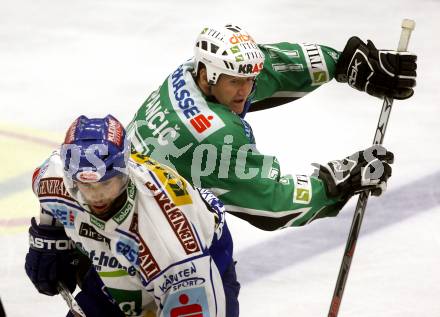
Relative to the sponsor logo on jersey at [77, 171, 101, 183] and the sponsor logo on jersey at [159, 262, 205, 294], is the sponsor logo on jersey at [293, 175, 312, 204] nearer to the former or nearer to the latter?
the sponsor logo on jersey at [159, 262, 205, 294]

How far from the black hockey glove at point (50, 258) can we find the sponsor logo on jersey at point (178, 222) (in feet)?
1.37

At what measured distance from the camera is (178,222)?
9.21ft

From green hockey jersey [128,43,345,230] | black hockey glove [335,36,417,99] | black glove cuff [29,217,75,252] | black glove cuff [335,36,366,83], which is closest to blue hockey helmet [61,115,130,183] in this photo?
black glove cuff [29,217,75,252]

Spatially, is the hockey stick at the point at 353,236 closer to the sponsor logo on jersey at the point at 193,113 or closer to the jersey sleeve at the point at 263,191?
the jersey sleeve at the point at 263,191

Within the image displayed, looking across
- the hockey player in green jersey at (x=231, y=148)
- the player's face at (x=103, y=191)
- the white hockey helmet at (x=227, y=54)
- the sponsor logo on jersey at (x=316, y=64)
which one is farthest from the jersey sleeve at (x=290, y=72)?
the player's face at (x=103, y=191)

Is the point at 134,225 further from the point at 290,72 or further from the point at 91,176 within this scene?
the point at 290,72

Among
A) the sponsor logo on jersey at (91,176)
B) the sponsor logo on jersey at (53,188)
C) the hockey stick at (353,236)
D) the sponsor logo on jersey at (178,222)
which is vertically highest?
the sponsor logo on jersey at (91,176)

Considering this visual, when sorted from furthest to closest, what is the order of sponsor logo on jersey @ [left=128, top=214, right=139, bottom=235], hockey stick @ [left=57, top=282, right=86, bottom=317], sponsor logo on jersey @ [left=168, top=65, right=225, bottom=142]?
sponsor logo on jersey @ [left=168, top=65, right=225, bottom=142], hockey stick @ [left=57, top=282, right=86, bottom=317], sponsor logo on jersey @ [left=128, top=214, right=139, bottom=235]

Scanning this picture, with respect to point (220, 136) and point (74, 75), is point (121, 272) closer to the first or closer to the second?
point (220, 136)

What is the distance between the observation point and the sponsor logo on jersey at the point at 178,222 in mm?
2793

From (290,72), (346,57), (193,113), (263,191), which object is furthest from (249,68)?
(346,57)

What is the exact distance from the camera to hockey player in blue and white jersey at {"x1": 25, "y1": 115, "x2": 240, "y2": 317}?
2779 millimetres

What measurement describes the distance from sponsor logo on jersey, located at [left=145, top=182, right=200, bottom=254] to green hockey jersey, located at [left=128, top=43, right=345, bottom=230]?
2.17 ft

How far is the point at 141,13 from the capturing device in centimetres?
654
